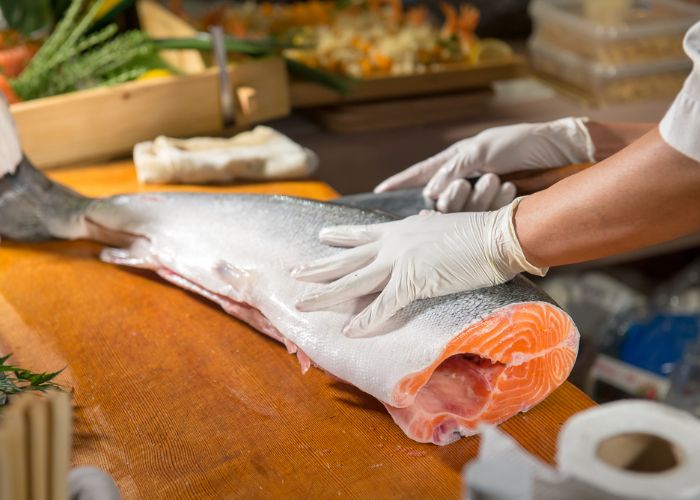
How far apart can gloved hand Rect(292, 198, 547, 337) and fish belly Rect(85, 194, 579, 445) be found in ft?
0.09

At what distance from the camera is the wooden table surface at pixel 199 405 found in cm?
130

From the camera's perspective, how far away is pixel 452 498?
125 centimetres

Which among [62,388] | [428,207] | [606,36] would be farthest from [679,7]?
[62,388]

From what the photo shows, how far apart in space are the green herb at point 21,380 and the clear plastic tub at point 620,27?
8.15ft

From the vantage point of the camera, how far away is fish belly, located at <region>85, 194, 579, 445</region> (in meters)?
1.36

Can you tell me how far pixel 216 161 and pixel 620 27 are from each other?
1.80 m

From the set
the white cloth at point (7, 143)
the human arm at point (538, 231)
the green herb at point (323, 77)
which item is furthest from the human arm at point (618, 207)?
the green herb at point (323, 77)

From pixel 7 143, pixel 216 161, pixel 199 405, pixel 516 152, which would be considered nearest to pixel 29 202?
pixel 7 143

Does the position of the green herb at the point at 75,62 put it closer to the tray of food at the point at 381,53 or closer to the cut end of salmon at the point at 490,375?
the tray of food at the point at 381,53

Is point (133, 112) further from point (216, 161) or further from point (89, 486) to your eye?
point (89, 486)

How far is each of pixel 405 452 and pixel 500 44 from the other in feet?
6.91

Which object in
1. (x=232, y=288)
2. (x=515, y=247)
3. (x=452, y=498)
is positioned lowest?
(x=452, y=498)

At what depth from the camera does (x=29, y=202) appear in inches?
76.5

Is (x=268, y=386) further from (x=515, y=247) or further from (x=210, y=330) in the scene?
(x=515, y=247)
